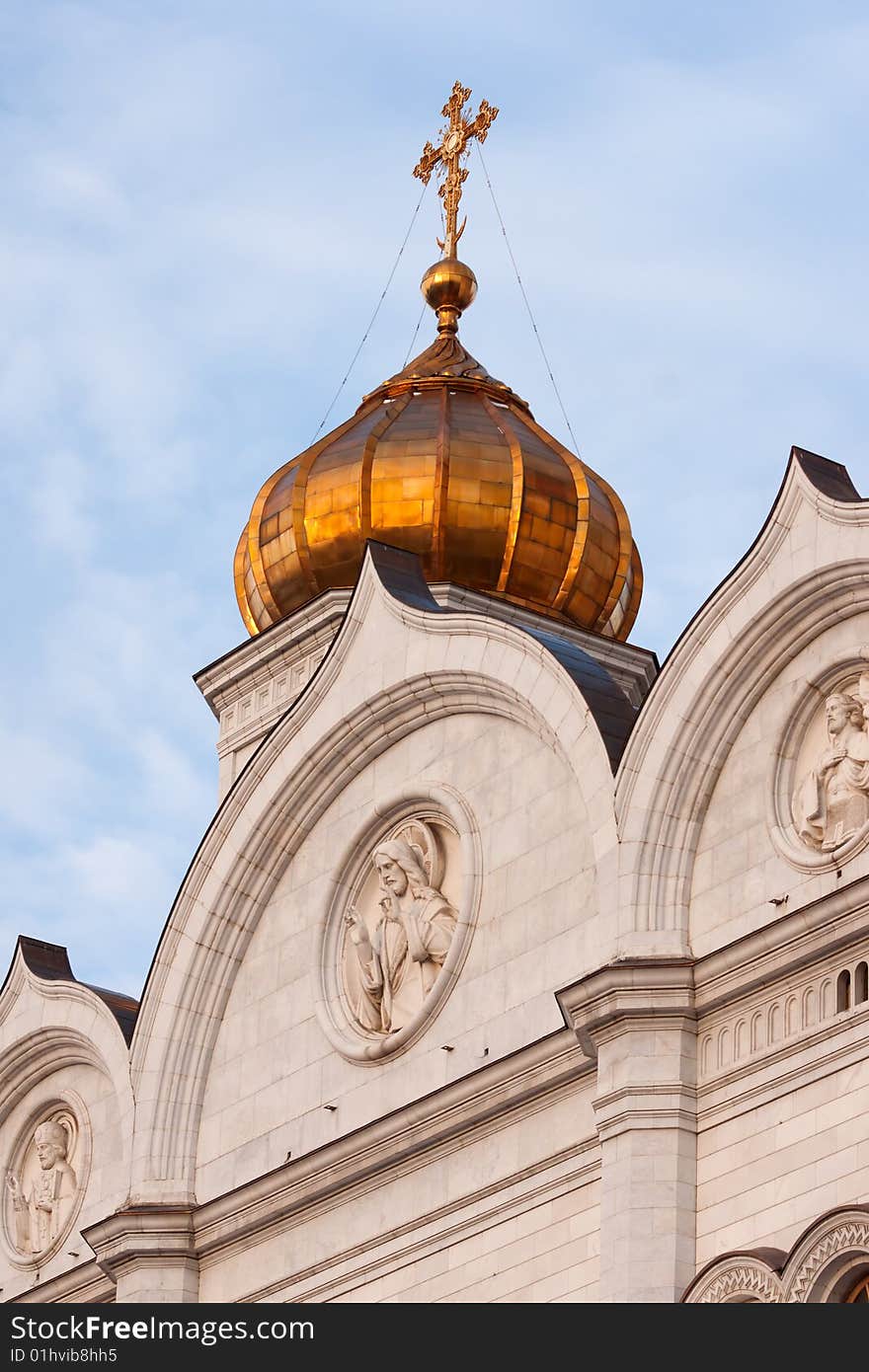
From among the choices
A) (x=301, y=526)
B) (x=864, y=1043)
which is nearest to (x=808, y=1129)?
(x=864, y=1043)

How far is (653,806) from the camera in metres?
18.9

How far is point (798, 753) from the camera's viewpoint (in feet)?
59.9

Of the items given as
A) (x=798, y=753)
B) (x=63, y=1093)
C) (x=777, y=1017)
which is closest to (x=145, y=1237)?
(x=63, y=1093)

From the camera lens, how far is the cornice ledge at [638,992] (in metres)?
18.3

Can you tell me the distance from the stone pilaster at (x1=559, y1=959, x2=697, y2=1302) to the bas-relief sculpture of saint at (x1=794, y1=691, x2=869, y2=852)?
1.12 metres

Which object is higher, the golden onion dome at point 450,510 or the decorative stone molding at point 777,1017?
the golden onion dome at point 450,510

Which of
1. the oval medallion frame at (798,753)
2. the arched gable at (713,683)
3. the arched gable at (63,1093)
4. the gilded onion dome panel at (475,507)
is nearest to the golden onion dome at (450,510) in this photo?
the gilded onion dome panel at (475,507)

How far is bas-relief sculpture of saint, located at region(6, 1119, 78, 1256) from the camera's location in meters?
23.6

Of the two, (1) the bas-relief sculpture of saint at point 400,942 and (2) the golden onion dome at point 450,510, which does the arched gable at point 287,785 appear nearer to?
(1) the bas-relief sculpture of saint at point 400,942

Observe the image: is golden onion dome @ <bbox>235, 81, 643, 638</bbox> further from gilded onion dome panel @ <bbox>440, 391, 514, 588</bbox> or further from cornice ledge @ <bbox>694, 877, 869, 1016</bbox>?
cornice ledge @ <bbox>694, 877, 869, 1016</bbox>

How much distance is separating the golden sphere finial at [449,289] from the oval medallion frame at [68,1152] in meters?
8.18

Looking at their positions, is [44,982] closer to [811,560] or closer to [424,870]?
[424,870]

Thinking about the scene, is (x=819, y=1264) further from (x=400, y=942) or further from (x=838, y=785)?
(x=400, y=942)

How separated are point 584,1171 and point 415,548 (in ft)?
27.1
